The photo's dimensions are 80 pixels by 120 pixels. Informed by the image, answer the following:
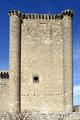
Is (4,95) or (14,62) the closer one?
(14,62)

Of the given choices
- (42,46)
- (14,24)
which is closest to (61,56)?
(42,46)

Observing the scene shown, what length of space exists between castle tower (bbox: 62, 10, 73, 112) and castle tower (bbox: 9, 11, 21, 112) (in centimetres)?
329

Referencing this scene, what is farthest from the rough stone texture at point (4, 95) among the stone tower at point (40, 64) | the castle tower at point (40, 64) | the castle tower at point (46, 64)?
the castle tower at point (46, 64)

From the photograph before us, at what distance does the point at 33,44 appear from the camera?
31.6 meters

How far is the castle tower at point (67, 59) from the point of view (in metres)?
30.8

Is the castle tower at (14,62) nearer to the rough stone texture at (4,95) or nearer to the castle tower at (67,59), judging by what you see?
the rough stone texture at (4,95)

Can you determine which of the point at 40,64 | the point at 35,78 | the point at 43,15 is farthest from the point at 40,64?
the point at 43,15

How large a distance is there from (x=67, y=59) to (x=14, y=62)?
3.76 m

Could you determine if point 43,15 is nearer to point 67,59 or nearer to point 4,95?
point 67,59

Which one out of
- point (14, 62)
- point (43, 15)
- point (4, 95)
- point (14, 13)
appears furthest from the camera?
point (4, 95)

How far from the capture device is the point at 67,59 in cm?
3128

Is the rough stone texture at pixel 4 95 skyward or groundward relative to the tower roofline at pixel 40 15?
groundward

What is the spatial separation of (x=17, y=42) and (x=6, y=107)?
4946mm

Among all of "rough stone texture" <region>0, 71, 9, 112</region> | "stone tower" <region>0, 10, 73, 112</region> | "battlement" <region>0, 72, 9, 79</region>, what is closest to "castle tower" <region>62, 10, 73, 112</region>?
"stone tower" <region>0, 10, 73, 112</region>
